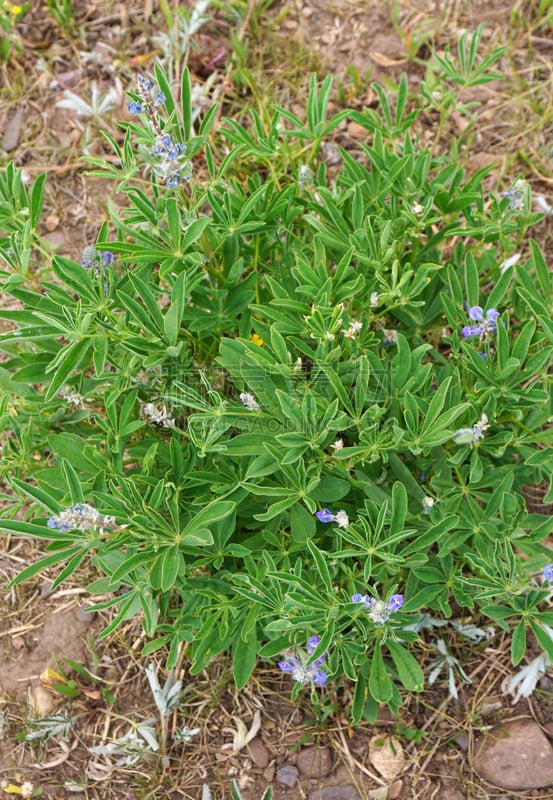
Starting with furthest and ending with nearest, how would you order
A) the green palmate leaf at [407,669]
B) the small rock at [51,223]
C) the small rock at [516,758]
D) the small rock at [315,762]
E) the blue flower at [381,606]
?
the small rock at [51,223]
the small rock at [315,762]
the small rock at [516,758]
the green palmate leaf at [407,669]
the blue flower at [381,606]

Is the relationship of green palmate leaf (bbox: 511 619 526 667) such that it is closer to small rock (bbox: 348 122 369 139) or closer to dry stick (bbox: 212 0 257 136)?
small rock (bbox: 348 122 369 139)

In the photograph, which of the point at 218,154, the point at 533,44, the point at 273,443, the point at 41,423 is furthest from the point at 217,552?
the point at 533,44

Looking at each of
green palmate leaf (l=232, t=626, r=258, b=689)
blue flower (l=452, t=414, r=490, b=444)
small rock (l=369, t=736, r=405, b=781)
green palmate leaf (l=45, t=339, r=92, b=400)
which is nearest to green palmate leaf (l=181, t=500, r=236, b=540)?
green palmate leaf (l=232, t=626, r=258, b=689)

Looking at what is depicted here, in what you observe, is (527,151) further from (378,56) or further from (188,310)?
(188,310)

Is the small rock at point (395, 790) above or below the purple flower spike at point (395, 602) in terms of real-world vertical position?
below

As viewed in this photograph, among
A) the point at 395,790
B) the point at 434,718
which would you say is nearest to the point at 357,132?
the point at 434,718

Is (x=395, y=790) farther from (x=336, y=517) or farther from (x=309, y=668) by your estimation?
(x=336, y=517)

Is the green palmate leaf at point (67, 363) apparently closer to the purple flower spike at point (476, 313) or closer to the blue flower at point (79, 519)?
the blue flower at point (79, 519)

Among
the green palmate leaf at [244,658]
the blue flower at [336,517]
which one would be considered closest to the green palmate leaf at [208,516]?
the blue flower at [336,517]
